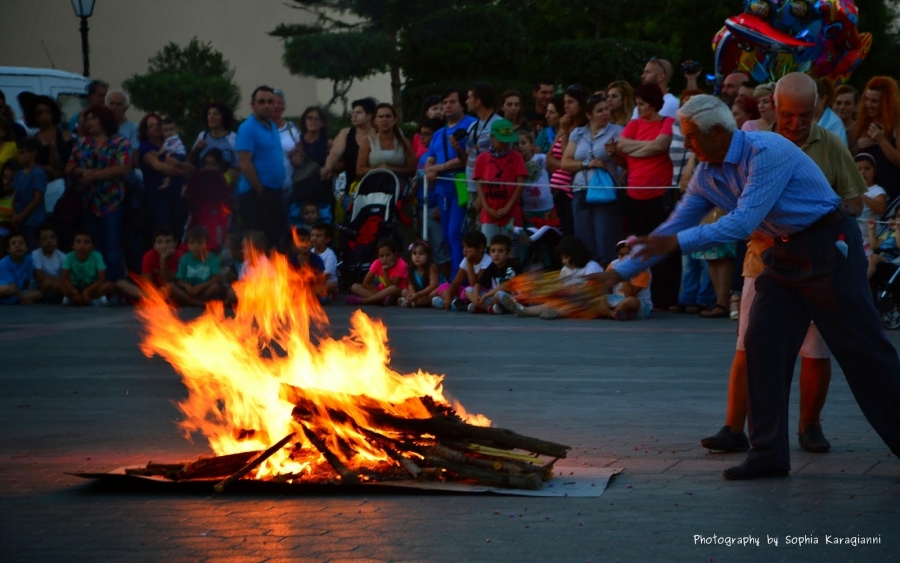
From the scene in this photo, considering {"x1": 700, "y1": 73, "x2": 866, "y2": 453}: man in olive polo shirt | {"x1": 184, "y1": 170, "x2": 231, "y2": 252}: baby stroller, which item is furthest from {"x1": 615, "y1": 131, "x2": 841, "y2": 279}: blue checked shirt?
{"x1": 184, "y1": 170, "x2": 231, "y2": 252}: baby stroller

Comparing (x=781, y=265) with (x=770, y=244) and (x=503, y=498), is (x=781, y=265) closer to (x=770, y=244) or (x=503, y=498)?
(x=770, y=244)

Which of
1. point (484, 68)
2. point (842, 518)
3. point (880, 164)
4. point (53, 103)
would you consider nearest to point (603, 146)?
point (880, 164)

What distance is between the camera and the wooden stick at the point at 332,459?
5953 millimetres

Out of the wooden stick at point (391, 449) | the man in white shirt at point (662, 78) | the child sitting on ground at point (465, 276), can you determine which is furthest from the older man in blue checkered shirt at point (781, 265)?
the child sitting on ground at point (465, 276)

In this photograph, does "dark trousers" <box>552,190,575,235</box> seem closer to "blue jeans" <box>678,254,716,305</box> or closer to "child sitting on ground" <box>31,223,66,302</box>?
"blue jeans" <box>678,254,716,305</box>

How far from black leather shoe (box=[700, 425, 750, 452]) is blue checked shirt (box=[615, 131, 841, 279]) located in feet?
4.02

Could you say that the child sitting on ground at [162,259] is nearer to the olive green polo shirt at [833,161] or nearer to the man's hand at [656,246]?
the olive green polo shirt at [833,161]

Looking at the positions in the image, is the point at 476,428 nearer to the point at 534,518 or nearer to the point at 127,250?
the point at 534,518

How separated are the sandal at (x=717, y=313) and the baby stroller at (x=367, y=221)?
425cm

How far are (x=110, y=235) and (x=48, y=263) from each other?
86 centimetres

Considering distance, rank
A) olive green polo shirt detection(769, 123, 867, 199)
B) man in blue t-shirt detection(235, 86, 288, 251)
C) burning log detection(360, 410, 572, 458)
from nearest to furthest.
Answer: burning log detection(360, 410, 572, 458)
olive green polo shirt detection(769, 123, 867, 199)
man in blue t-shirt detection(235, 86, 288, 251)

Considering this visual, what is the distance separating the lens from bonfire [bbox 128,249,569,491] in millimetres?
6066

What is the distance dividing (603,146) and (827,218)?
7.92 metres

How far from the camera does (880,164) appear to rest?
12.4 m
